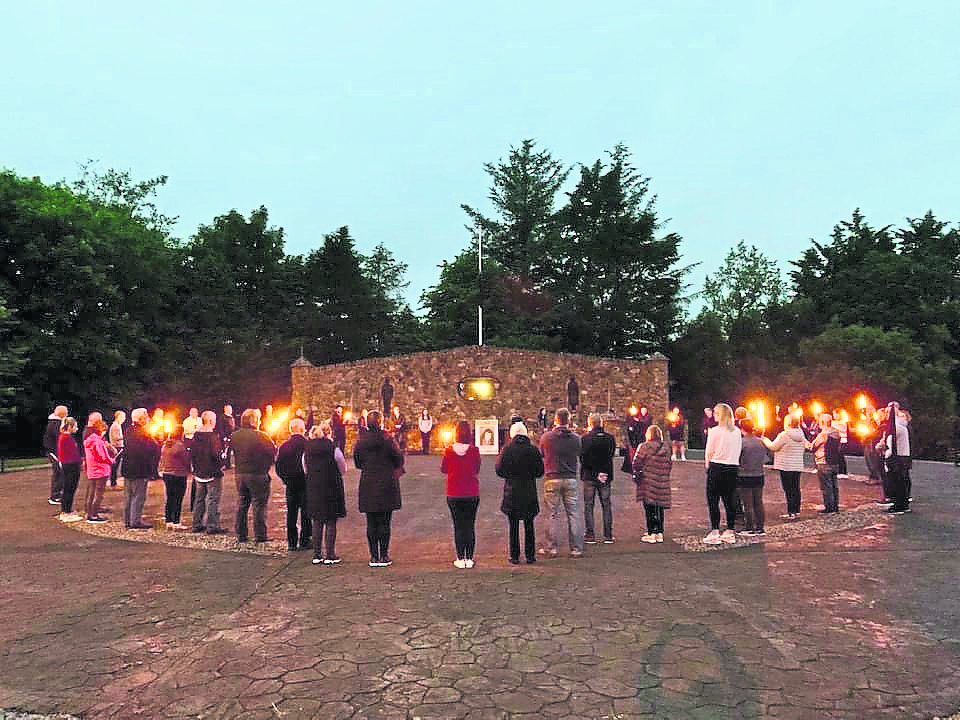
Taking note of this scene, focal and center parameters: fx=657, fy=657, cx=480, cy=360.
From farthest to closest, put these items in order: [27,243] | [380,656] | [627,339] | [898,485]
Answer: [627,339]
[27,243]
[898,485]
[380,656]

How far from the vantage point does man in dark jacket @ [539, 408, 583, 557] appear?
Result: 8141 mm

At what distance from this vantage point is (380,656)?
4996mm

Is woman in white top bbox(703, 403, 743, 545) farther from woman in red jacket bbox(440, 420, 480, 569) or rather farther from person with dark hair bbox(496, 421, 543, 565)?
woman in red jacket bbox(440, 420, 480, 569)

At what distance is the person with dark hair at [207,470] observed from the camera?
32.2 ft

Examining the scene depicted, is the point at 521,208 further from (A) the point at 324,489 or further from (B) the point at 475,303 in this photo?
(A) the point at 324,489

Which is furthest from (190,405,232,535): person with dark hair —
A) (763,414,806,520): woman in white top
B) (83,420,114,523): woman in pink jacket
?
(763,414,806,520): woman in white top

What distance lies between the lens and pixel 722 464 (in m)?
8.90

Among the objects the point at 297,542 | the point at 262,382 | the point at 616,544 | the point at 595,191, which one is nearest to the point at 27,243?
the point at 262,382

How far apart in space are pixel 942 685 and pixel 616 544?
15.6ft

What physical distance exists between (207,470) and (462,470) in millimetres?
4362

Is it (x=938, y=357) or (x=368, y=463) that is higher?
(x=938, y=357)

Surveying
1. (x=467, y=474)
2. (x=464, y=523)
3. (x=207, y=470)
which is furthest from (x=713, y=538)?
(x=207, y=470)

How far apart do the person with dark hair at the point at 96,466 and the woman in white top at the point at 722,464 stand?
30.5 feet

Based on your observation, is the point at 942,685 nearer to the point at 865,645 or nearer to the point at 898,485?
the point at 865,645
